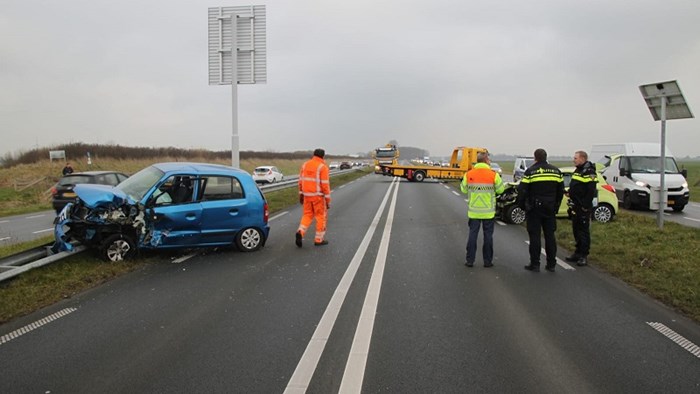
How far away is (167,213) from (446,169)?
27638 mm

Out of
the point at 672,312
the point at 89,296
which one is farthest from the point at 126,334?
the point at 672,312

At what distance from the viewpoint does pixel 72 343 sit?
426 centimetres

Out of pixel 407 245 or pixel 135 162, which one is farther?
pixel 135 162

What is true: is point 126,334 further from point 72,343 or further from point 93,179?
point 93,179

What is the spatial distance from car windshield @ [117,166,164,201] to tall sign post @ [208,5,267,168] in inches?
272

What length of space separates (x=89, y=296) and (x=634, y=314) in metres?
6.33

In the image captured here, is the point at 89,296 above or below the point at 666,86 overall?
below

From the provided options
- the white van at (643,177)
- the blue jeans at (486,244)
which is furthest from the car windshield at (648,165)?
the blue jeans at (486,244)

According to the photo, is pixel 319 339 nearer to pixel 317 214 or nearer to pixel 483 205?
pixel 483 205

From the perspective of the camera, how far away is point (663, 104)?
35.2 feet

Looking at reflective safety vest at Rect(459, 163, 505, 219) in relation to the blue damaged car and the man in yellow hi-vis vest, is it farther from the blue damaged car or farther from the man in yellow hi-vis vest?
the blue damaged car

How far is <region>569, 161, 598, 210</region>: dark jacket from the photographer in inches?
304

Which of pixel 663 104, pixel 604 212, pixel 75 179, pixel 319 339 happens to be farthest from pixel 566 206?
pixel 75 179

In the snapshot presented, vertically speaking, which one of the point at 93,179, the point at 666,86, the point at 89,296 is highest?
the point at 666,86
